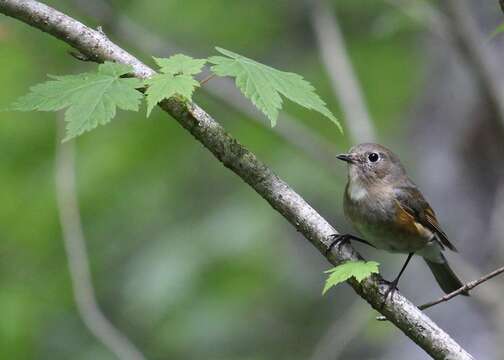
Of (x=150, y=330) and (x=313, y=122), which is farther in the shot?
(x=313, y=122)

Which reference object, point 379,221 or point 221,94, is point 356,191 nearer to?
point 379,221

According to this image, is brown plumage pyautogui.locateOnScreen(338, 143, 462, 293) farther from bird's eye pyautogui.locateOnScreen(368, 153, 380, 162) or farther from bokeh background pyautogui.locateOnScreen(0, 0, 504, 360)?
bokeh background pyautogui.locateOnScreen(0, 0, 504, 360)

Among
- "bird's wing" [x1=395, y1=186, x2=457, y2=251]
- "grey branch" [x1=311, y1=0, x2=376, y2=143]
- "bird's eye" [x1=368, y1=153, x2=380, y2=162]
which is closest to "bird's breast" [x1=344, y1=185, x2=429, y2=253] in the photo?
"bird's wing" [x1=395, y1=186, x2=457, y2=251]

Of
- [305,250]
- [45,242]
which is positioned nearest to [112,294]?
[45,242]

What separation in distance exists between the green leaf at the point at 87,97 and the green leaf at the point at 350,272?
0.93 m

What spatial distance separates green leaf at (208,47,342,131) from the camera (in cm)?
291

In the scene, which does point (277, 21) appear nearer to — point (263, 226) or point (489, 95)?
point (263, 226)

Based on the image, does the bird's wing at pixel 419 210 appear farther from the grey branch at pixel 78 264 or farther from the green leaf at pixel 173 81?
the green leaf at pixel 173 81

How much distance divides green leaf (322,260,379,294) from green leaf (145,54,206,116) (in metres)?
0.83

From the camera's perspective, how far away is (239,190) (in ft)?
30.3

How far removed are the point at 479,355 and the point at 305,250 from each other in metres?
3.09

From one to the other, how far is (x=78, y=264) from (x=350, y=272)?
314cm

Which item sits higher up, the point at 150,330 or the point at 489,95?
the point at 489,95

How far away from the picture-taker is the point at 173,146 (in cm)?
795
